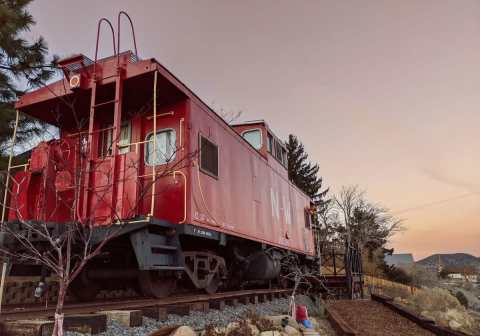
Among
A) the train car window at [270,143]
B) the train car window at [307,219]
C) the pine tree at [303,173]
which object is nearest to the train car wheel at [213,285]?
the train car window at [270,143]

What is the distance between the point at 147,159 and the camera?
661cm

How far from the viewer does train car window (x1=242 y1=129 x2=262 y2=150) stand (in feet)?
34.8

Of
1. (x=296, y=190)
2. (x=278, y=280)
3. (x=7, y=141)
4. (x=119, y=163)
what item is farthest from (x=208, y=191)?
(x=7, y=141)

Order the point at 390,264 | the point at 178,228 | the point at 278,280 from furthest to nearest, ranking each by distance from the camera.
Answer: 1. the point at 390,264
2. the point at 278,280
3. the point at 178,228

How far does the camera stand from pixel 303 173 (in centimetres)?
4241

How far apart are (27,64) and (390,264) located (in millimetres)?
36908

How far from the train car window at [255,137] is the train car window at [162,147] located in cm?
416

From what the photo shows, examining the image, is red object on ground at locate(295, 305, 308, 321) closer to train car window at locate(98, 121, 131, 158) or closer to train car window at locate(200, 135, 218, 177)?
train car window at locate(200, 135, 218, 177)

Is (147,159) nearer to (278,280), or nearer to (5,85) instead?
(278,280)

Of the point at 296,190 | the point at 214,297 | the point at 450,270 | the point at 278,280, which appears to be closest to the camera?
the point at 214,297

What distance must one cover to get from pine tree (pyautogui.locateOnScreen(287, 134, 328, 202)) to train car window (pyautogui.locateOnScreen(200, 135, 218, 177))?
114 feet

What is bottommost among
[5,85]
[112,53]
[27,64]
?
[112,53]

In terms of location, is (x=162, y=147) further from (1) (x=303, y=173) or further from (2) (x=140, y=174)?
(1) (x=303, y=173)

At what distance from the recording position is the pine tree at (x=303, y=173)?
137 ft
